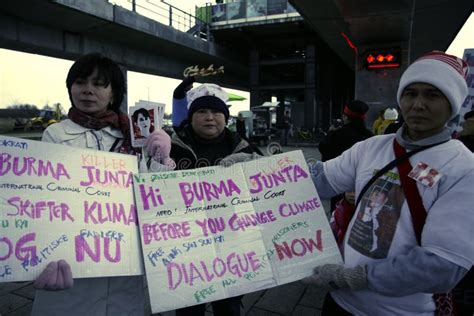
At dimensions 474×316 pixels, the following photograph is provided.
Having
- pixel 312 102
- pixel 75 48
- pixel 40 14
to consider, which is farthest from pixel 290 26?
pixel 40 14

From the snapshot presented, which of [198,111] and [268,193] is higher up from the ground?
[198,111]

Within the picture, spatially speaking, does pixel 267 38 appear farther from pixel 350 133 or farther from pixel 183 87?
pixel 183 87

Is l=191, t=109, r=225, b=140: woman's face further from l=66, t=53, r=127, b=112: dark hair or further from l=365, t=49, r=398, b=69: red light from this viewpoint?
l=365, t=49, r=398, b=69: red light

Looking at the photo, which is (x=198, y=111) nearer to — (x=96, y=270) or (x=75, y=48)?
(x=96, y=270)

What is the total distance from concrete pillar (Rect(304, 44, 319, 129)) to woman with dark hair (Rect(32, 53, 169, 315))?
24.1 m

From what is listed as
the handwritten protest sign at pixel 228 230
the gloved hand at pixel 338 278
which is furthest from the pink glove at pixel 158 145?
the gloved hand at pixel 338 278

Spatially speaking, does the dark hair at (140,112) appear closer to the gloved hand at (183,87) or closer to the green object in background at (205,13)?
the gloved hand at (183,87)

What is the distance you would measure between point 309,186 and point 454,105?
0.72m

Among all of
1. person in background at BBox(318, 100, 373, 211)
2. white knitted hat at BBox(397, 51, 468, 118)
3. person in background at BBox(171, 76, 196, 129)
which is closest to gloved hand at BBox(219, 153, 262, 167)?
person in background at BBox(171, 76, 196, 129)

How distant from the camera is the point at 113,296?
158 centimetres

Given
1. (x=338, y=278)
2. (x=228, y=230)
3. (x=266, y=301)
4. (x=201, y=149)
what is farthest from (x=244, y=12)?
(x=338, y=278)

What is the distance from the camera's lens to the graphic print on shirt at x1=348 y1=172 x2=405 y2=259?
1275 millimetres

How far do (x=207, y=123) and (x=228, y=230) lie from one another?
0.76 meters

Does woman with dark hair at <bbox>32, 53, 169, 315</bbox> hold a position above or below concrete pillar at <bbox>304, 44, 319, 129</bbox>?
below
